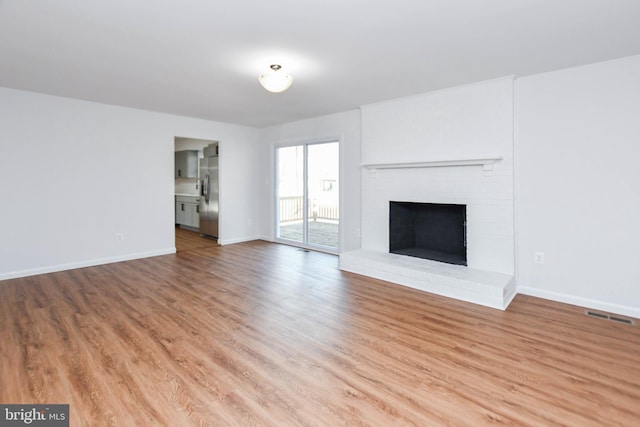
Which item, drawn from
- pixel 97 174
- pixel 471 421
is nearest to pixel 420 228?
pixel 471 421

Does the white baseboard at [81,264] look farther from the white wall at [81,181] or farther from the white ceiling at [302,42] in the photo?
the white ceiling at [302,42]

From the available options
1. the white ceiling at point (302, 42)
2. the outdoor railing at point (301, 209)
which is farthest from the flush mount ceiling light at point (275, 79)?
the outdoor railing at point (301, 209)

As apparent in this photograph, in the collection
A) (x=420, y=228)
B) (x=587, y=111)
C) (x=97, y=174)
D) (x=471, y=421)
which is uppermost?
(x=587, y=111)

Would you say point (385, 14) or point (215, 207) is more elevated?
point (385, 14)

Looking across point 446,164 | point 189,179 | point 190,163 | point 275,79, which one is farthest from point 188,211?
point 446,164

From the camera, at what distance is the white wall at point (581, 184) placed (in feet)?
10.2

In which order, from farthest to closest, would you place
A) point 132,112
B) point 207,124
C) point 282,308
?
1. point 207,124
2. point 132,112
3. point 282,308

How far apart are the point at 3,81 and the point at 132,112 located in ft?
5.13

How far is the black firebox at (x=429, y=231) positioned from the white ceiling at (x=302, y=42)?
5.29ft

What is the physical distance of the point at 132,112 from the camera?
5.24 metres

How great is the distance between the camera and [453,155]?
4.14 m

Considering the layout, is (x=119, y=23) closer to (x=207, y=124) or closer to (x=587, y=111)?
(x=207, y=124)

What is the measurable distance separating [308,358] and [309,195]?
4.25 meters

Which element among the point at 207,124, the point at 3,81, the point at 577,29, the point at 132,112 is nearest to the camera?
the point at 577,29
